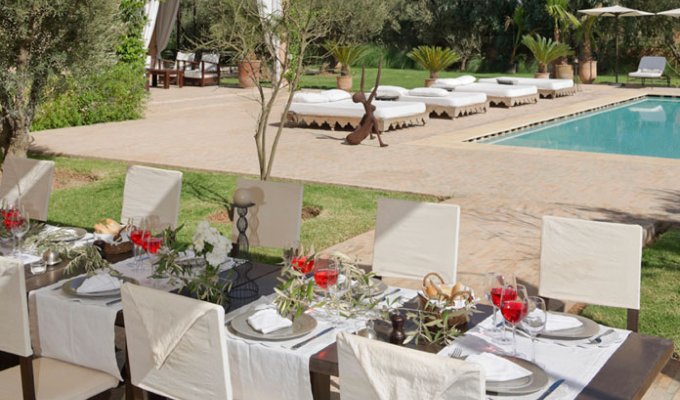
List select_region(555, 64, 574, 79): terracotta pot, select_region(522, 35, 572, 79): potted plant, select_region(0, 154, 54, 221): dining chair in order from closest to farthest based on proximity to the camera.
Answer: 1. select_region(0, 154, 54, 221): dining chair
2. select_region(522, 35, 572, 79): potted plant
3. select_region(555, 64, 574, 79): terracotta pot

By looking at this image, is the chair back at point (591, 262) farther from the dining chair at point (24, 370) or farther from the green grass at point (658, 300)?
the dining chair at point (24, 370)

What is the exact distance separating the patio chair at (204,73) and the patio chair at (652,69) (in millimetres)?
12423

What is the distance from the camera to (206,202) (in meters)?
8.91

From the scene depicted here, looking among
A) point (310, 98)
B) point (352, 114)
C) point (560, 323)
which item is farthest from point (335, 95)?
point (560, 323)

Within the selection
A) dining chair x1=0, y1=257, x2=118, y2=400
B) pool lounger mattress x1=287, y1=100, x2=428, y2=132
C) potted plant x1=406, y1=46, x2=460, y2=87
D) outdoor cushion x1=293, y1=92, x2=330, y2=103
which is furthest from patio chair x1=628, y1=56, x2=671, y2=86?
dining chair x1=0, y1=257, x2=118, y2=400

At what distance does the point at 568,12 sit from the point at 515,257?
24.9m

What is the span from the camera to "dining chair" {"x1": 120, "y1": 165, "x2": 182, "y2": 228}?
5.47 metres

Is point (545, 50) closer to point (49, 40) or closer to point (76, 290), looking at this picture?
point (49, 40)

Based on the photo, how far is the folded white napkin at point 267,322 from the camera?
10.3 feet

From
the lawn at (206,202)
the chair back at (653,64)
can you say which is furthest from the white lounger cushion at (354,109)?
the chair back at (653,64)

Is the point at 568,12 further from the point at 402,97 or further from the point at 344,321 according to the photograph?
the point at 344,321

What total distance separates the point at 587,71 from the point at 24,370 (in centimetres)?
2635

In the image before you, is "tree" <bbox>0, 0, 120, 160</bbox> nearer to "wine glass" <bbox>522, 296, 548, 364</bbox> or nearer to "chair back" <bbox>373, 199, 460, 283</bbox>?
"chair back" <bbox>373, 199, 460, 283</bbox>

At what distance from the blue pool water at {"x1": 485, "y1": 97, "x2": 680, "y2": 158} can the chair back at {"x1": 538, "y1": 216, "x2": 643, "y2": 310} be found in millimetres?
11125
